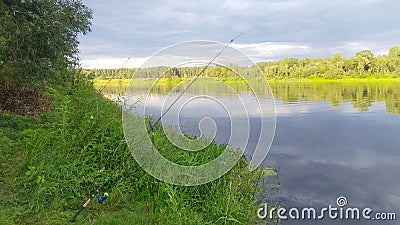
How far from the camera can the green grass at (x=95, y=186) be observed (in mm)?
3016

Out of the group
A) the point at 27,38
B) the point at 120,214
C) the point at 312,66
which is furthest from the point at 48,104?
the point at 312,66

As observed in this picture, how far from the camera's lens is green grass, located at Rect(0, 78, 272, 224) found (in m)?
3.02

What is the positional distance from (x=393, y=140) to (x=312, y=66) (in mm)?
42058

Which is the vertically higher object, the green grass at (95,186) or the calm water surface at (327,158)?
the green grass at (95,186)

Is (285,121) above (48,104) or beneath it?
beneath

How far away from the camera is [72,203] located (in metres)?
3.26

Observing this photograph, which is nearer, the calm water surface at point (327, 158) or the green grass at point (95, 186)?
the green grass at point (95, 186)

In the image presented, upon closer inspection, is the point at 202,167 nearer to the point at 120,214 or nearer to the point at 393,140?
the point at 120,214

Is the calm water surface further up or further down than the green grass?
further down

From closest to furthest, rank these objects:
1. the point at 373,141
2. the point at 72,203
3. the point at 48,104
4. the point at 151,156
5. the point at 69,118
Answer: the point at 72,203 < the point at 151,156 < the point at 69,118 < the point at 48,104 < the point at 373,141

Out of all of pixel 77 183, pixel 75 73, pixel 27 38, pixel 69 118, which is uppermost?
pixel 27 38

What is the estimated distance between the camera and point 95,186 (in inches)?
137

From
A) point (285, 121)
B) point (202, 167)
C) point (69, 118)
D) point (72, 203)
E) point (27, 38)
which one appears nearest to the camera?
point (72, 203)

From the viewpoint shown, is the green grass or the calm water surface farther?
the calm water surface
